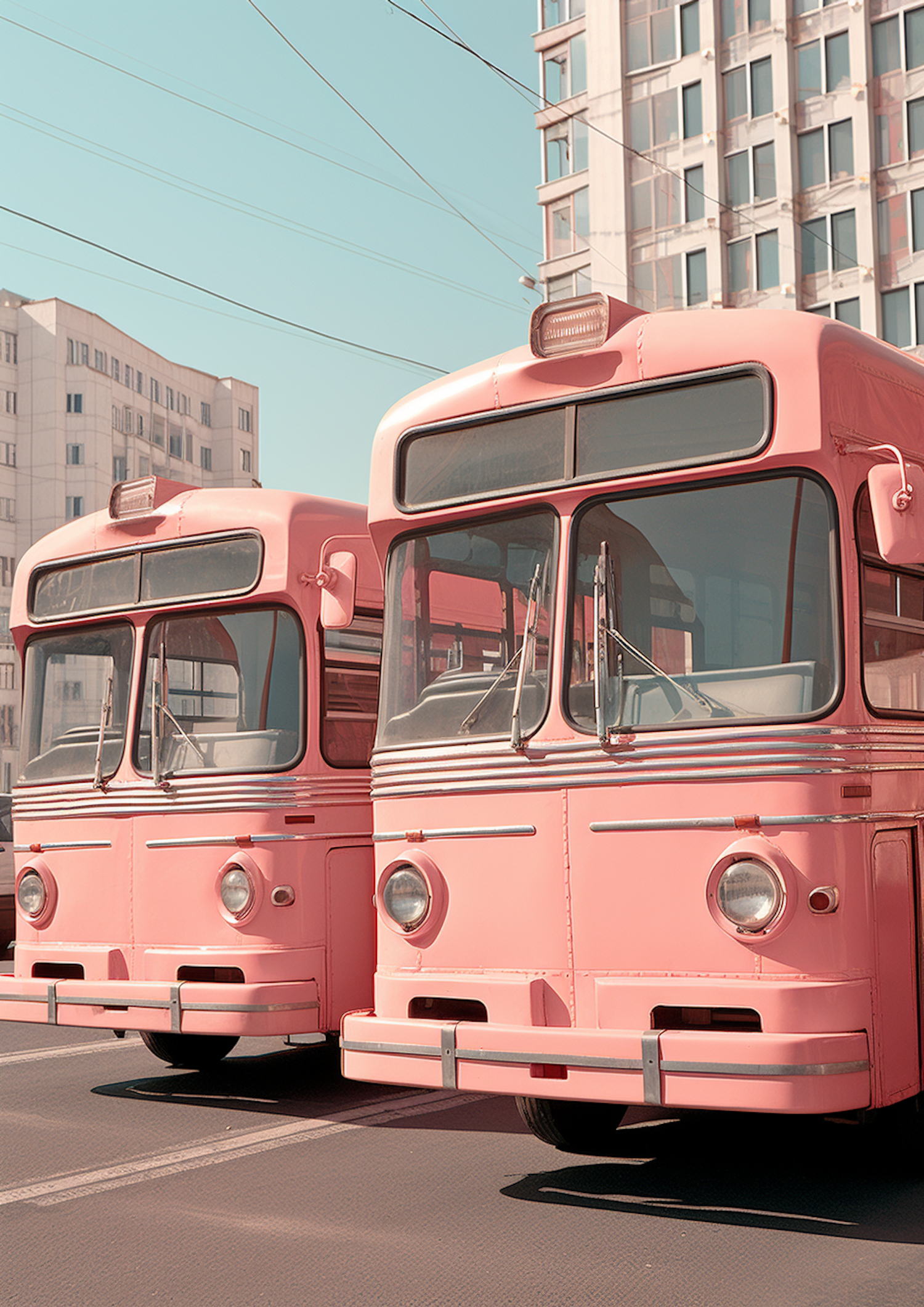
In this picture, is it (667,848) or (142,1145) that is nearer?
(667,848)

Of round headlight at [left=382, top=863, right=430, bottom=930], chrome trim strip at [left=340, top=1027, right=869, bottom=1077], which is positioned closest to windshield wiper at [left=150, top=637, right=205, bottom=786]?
round headlight at [left=382, top=863, right=430, bottom=930]

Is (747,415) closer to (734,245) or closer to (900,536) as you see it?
(900,536)

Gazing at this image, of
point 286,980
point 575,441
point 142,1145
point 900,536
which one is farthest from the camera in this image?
point 286,980

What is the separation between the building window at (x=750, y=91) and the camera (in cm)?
4484

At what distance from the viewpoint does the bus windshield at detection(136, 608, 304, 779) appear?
8016 mm

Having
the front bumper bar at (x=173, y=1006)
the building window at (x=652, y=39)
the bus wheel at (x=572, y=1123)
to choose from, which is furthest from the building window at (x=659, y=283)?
the bus wheel at (x=572, y=1123)

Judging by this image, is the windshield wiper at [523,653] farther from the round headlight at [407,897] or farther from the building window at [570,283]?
the building window at [570,283]

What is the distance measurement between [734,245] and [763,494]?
137 feet

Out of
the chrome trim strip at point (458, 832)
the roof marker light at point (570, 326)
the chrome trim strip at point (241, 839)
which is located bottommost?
the chrome trim strip at point (241, 839)

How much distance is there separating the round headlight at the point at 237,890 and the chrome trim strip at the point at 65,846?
0.83 m

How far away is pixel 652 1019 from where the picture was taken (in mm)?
5512

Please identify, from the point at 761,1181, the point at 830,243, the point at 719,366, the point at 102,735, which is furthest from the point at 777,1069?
the point at 830,243

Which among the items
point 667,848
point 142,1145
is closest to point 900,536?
point 667,848

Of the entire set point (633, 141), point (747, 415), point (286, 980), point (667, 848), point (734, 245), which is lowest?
point (286, 980)
